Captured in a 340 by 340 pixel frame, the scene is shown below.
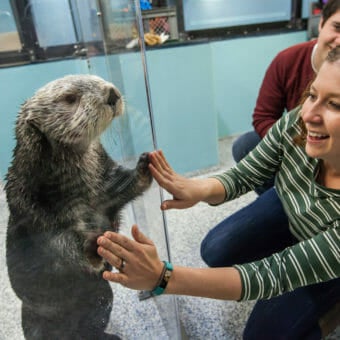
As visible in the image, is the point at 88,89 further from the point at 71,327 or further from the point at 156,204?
the point at 71,327

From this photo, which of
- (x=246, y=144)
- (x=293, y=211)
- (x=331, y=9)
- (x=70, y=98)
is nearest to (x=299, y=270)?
(x=293, y=211)

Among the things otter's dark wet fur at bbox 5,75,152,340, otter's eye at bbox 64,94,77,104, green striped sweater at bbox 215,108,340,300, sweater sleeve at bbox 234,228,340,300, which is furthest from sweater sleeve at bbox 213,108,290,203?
otter's eye at bbox 64,94,77,104

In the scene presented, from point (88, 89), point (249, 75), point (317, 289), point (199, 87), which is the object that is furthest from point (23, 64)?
point (249, 75)

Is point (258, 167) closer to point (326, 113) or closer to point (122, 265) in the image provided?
point (326, 113)

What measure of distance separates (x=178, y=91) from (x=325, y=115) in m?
1.21

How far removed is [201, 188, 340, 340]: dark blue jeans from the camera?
794 mm

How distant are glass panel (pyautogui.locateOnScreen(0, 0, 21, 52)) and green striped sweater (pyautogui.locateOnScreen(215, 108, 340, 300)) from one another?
21.9 inches

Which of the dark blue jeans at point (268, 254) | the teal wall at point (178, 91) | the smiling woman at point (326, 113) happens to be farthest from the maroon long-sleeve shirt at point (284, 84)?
the smiling woman at point (326, 113)

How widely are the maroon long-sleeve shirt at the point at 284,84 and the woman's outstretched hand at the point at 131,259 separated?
0.91 m

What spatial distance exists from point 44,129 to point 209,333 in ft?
2.61

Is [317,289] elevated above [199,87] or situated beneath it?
situated beneath

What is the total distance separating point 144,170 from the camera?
26.5 inches

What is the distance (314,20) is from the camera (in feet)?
7.38

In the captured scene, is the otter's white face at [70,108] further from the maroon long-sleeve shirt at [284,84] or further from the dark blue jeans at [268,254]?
the maroon long-sleeve shirt at [284,84]
